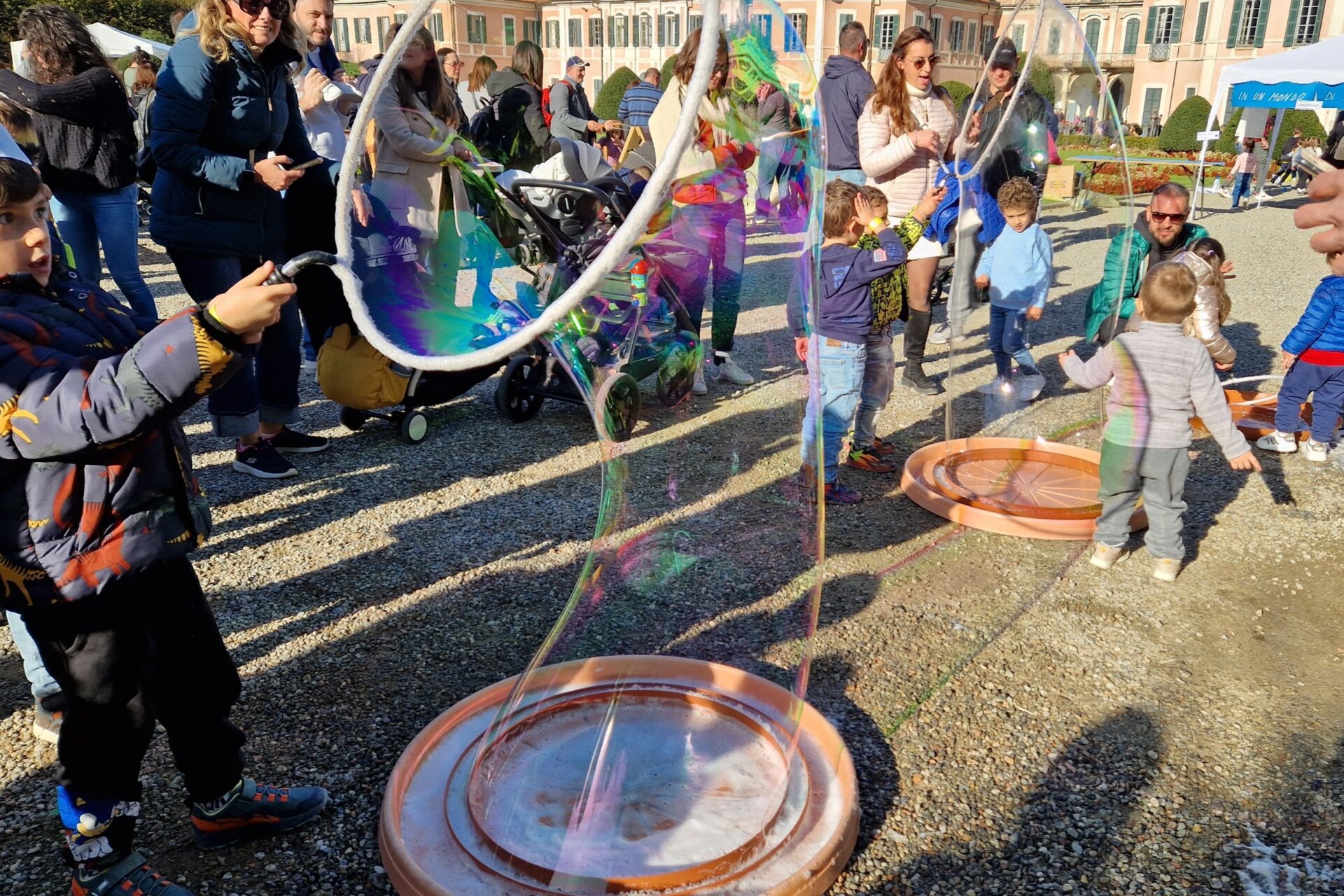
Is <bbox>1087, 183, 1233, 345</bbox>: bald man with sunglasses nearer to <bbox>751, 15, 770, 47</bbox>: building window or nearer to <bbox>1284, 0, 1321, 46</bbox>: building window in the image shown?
<bbox>751, 15, 770, 47</bbox>: building window

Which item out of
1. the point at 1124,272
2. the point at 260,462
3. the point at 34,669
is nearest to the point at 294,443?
the point at 260,462

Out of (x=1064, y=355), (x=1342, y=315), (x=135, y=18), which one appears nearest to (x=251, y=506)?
(x=1064, y=355)

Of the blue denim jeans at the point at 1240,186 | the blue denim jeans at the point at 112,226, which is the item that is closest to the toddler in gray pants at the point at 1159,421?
the blue denim jeans at the point at 112,226

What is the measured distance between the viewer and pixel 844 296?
352 centimetres

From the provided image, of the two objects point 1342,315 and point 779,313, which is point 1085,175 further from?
point 779,313

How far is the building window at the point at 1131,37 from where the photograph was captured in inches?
1726

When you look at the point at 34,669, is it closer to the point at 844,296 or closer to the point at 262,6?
the point at 262,6

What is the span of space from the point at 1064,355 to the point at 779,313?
197cm

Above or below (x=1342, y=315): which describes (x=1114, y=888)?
below

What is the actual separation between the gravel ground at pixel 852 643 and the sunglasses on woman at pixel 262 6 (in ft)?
6.27

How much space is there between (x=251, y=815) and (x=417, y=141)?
150 cm

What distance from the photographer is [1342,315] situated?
172 inches

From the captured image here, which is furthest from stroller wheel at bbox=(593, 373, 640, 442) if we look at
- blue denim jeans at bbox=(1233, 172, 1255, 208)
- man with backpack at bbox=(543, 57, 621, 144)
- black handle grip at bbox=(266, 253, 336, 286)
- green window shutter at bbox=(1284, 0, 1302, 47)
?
green window shutter at bbox=(1284, 0, 1302, 47)

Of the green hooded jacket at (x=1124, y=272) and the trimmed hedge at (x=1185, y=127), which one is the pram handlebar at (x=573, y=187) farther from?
the trimmed hedge at (x=1185, y=127)
